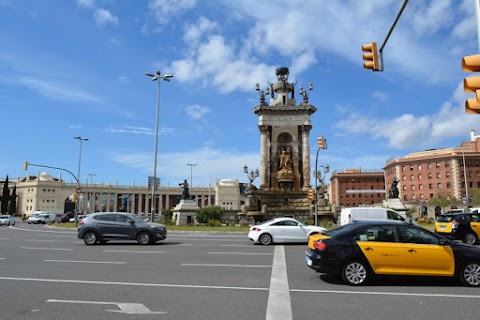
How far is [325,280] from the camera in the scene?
806cm

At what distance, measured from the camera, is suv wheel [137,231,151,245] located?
16531 millimetres

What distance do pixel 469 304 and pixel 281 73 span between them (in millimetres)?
36183

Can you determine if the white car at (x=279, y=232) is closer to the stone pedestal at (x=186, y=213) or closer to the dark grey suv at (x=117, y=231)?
the dark grey suv at (x=117, y=231)

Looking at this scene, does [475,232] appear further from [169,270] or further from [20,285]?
[20,285]

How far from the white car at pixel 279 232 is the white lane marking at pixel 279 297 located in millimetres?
6818

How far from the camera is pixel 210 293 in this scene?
676 centimetres

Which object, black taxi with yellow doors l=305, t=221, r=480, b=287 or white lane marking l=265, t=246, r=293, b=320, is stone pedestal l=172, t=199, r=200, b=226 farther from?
black taxi with yellow doors l=305, t=221, r=480, b=287

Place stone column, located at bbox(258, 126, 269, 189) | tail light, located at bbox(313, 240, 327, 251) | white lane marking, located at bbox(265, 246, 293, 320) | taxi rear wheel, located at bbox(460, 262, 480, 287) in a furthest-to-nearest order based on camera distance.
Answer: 1. stone column, located at bbox(258, 126, 269, 189)
2. tail light, located at bbox(313, 240, 327, 251)
3. taxi rear wheel, located at bbox(460, 262, 480, 287)
4. white lane marking, located at bbox(265, 246, 293, 320)

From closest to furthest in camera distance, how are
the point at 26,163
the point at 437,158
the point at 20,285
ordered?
the point at 20,285, the point at 26,163, the point at 437,158

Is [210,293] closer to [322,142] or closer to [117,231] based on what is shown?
[117,231]

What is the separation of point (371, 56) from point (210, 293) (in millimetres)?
7727

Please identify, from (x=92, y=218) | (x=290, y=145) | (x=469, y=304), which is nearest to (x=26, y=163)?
(x=92, y=218)

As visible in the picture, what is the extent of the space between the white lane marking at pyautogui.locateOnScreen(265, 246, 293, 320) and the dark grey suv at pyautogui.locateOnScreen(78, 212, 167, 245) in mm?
8156

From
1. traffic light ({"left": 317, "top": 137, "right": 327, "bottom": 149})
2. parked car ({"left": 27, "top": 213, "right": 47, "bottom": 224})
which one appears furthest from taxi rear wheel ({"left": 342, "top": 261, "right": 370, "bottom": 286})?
parked car ({"left": 27, "top": 213, "right": 47, "bottom": 224})
